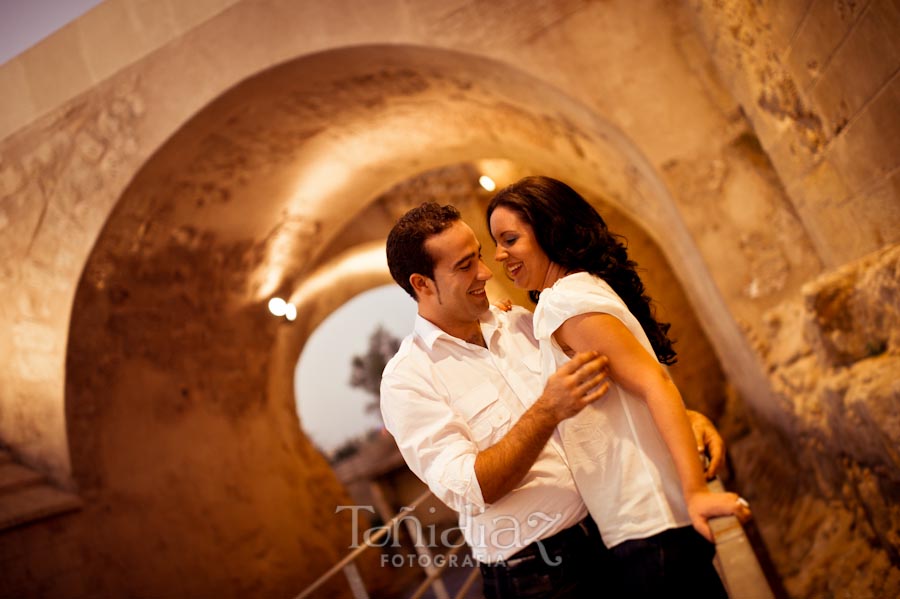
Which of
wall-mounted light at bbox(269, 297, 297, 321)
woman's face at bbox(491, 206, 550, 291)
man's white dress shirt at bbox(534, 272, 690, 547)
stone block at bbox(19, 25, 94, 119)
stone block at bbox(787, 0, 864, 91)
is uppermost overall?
stone block at bbox(19, 25, 94, 119)

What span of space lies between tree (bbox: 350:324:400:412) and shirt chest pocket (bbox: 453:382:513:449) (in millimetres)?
13347

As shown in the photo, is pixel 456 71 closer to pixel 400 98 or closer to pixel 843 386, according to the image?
pixel 400 98

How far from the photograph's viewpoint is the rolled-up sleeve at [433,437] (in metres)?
1.44

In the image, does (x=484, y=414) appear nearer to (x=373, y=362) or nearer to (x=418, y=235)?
(x=418, y=235)

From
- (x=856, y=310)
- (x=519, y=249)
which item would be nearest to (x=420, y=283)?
(x=519, y=249)

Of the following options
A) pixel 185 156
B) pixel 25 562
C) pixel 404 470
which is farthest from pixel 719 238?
pixel 404 470

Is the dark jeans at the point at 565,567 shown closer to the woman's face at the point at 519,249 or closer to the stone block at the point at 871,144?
the woman's face at the point at 519,249

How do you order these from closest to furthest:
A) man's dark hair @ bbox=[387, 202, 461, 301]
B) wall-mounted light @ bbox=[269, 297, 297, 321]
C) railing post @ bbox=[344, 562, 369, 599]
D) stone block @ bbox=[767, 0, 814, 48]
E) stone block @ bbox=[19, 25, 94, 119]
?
man's dark hair @ bbox=[387, 202, 461, 301] < stone block @ bbox=[767, 0, 814, 48] < railing post @ bbox=[344, 562, 369, 599] < stone block @ bbox=[19, 25, 94, 119] < wall-mounted light @ bbox=[269, 297, 297, 321]

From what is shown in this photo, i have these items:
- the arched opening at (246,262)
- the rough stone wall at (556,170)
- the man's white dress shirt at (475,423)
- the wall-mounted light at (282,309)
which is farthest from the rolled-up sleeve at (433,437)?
the wall-mounted light at (282,309)

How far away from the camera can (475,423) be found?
158cm

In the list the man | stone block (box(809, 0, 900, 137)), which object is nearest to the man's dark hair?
the man

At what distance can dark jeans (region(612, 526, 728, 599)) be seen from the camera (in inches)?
51.7

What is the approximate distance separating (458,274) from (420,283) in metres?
0.11

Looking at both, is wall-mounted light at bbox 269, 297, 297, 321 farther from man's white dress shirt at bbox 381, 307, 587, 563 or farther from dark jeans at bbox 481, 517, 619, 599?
dark jeans at bbox 481, 517, 619, 599
